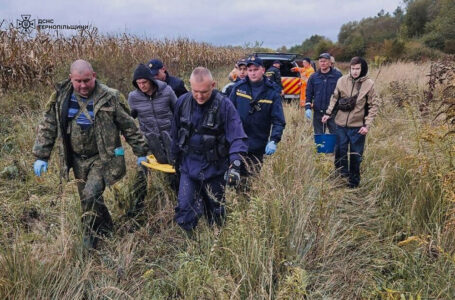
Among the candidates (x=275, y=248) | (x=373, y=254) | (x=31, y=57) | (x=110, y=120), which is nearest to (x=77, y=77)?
(x=110, y=120)

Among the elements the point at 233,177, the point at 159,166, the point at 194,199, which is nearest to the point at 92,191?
the point at 159,166

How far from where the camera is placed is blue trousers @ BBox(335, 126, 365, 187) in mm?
4559

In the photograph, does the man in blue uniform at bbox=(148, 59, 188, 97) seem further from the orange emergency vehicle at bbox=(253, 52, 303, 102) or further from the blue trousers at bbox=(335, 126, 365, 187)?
the orange emergency vehicle at bbox=(253, 52, 303, 102)

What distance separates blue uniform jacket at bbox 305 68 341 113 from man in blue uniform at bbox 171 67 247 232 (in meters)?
3.20

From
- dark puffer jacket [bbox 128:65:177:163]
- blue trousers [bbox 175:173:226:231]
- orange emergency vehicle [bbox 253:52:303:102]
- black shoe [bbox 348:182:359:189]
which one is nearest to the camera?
blue trousers [bbox 175:173:226:231]

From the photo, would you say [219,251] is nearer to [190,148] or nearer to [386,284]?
[190,148]

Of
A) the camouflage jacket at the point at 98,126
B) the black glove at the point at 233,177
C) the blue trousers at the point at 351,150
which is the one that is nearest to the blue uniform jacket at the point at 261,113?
the black glove at the point at 233,177

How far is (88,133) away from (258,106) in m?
1.83

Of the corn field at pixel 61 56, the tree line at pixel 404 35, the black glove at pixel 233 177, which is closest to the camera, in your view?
the black glove at pixel 233 177

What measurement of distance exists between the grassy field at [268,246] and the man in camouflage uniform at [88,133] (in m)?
0.22

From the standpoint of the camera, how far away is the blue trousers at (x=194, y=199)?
3.18 m

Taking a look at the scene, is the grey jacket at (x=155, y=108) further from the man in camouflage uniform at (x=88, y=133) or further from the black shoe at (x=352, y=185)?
the black shoe at (x=352, y=185)

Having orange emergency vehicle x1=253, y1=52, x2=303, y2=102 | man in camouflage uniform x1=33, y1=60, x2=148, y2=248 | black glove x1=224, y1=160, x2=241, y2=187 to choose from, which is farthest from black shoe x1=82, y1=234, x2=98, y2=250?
orange emergency vehicle x1=253, y1=52, x2=303, y2=102

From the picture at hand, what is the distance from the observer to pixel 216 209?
330 cm
